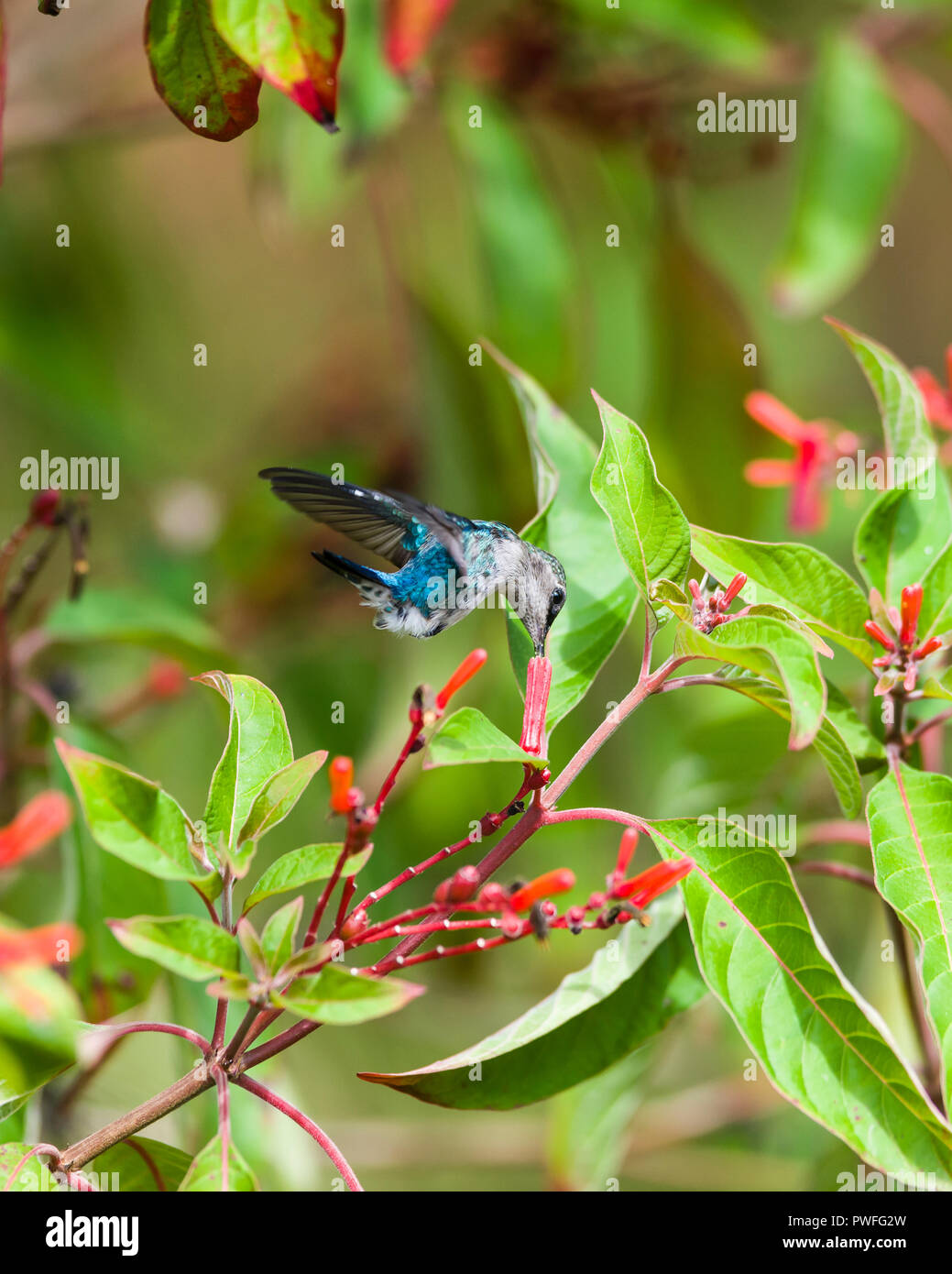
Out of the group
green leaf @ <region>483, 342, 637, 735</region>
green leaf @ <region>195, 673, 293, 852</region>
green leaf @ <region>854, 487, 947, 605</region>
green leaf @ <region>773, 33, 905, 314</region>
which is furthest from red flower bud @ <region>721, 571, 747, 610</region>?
green leaf @ <region>773, 33, 905, 314</region>

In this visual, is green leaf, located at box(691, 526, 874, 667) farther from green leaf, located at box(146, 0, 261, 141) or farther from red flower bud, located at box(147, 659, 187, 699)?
red flower bud, located at box(147, 659, 187, 699)

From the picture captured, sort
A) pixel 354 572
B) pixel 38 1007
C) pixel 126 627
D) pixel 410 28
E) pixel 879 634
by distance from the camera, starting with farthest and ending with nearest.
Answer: pixel 410 28, pixel 126 627, pixel 354 572, pixel 879 634, pixel 38 1007

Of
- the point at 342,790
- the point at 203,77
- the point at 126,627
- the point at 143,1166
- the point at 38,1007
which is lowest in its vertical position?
the point at 143,1166

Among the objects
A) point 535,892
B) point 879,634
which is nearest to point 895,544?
point 879,634

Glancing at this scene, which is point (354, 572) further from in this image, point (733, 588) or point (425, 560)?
point (733, 588)

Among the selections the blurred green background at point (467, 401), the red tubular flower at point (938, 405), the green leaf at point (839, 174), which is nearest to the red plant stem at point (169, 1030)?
the blurred green background at point (467, 401)

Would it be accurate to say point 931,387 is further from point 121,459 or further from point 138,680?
point 121,459
